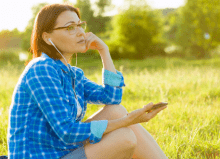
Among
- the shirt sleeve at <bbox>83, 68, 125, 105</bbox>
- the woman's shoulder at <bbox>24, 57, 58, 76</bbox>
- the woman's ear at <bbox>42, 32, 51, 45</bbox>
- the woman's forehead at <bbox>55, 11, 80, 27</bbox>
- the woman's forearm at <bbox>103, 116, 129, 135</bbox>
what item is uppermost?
the woman's forehead at <bbox>55, 11, 80, 27</bbox>

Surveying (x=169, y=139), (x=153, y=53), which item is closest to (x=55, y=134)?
(x=169, y=139)

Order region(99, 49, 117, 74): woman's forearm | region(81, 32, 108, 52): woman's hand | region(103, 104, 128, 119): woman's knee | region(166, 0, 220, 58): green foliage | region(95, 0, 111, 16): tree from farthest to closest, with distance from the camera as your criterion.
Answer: region(95, 0, 111, 16): tree, region(166, 0, 220, 58): green foliage, region(99, 49, 117, 74): woman's forearm, region(81, 32, 108, 52): woman's hand, region(103, 104, 128, 119): woman's knee

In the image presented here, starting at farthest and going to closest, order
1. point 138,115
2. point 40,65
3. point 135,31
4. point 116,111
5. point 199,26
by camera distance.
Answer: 1. point 199,26
2. point 135,31
3. point 116,111
4. point 138,115
5. point 40,65

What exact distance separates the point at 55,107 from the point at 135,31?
19587 millimetres

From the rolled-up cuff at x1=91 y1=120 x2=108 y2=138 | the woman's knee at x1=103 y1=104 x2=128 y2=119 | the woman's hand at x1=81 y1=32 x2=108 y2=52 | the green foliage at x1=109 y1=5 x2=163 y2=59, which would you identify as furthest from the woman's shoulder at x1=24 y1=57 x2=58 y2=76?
the green foliage at x1=109 y1=5 x2=163 y2=59

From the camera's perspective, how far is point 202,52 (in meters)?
22.6

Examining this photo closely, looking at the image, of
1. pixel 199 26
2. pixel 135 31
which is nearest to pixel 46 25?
pixel 135 31

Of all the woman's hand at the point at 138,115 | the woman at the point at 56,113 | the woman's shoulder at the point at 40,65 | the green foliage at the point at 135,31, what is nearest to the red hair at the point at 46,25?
the woman at the point at 56,113

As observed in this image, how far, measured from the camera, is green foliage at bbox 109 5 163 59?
2058cm

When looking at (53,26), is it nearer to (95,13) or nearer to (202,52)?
(202,52)

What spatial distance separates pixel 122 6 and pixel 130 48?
12.1 ft

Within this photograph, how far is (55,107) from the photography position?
5.47 feet

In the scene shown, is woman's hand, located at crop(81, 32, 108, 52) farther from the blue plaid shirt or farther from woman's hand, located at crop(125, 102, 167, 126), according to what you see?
woman's hand, located at crop(125, 102, 167, 126)

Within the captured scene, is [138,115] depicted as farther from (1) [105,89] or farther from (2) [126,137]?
(1) [105,89]
